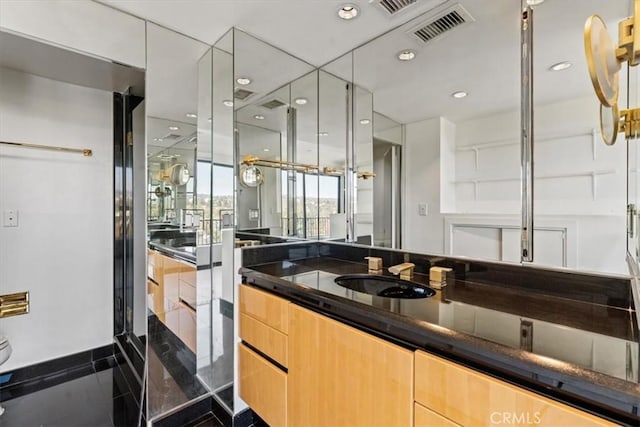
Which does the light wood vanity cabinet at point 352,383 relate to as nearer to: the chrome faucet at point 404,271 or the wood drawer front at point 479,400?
the wood drawer front at point 479,400

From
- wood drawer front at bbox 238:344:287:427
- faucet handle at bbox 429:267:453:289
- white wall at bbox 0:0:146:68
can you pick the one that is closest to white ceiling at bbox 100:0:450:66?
white wall at bbox 0:0:146:68

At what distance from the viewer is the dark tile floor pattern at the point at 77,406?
71.4 inches

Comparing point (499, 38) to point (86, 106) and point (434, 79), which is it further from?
point (86, 106)

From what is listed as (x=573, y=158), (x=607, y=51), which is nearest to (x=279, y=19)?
(x=607, y=51)

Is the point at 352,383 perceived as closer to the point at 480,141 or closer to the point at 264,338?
the point at 264,338

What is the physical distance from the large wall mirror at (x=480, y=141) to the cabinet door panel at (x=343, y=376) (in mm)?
755

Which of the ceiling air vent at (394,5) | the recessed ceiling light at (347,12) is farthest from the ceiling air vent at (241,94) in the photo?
the ceiling air vent at (394,5)

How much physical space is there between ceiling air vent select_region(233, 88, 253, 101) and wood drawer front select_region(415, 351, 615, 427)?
1856 millimetres

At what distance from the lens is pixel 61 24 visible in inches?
63.7

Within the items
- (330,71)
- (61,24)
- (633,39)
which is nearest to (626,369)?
(633,39)

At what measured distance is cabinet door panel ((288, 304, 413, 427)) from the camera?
38.7 inches

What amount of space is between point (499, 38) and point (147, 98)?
2052 mm

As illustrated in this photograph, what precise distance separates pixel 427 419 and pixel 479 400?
0.63 feet
